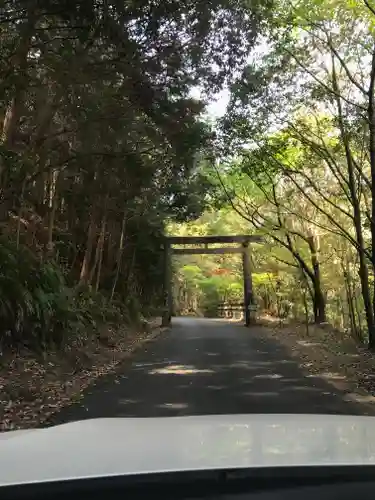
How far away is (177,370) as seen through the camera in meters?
12.7

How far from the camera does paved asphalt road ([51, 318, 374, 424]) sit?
8.38m

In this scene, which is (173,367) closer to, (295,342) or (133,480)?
(295,342)

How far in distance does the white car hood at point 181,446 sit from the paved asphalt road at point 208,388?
4215 millimetres

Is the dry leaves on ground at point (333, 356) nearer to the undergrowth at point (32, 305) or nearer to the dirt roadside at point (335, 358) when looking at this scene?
the dirt roadside at point (335, 358)

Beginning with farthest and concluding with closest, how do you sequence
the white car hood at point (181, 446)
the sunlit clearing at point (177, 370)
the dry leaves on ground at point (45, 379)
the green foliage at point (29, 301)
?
the sunlit clearing at point (177, 370)
the green foliage at point (29, 301)
the dry leaves on ground at point (45, 379)
the white car hood at point (181, 446)

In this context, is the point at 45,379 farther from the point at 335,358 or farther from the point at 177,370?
the point at 335,358

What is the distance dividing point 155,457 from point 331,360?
1249 cm

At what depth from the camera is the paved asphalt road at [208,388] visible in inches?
330

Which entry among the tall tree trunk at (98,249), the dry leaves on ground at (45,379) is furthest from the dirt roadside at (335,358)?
the tall tree trunk at (98,249)

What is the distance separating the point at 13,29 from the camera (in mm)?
10242

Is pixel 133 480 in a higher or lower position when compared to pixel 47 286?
lower

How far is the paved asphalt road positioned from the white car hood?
4.22 m

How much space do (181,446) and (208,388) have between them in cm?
746

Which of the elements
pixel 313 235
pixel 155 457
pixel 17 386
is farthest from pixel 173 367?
pixel 313 235
